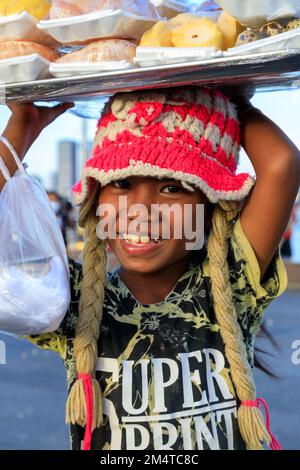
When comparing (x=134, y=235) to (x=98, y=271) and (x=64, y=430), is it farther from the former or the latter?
(x=64, y=430)

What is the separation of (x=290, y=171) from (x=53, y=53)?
23.0 inches

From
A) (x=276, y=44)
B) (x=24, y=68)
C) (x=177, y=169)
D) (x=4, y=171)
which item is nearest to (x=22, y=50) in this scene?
(x=24, y=68)

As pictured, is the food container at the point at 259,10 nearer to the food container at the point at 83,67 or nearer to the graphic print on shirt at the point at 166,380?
the food container at the point at 83,67

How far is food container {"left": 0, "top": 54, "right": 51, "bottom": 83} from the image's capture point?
148 centimetres

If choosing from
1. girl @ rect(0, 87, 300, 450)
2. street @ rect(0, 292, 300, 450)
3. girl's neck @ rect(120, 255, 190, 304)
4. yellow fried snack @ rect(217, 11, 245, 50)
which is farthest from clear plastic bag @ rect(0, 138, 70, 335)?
street @ rect(0, 292, 300, 450)

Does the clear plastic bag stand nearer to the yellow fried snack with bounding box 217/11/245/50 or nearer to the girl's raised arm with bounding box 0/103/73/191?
the girl's raised arm with bounding box 0/103/73/191

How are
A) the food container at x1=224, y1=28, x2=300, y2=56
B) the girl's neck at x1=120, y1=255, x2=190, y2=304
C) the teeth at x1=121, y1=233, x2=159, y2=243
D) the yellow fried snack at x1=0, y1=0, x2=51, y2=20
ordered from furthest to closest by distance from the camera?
1. the girl's neck at x1=120, y1=255, x2=190, y2=304
2. the teeth at x1=121, y1=233, x2=159, y2=243
3. the yellow fried snack at x1=0, y1=0, x2=51, y2=20
4. the food container at x1=224, y1=28, x2=300, y2=56

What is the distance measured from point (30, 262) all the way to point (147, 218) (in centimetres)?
27

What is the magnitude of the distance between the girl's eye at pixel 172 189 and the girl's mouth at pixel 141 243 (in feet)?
0.36

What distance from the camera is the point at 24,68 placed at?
149 cm

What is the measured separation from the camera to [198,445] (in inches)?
63.2

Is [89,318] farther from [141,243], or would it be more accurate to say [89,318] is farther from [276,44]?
[276,44]

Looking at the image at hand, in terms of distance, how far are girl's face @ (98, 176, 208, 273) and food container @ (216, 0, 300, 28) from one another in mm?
396
